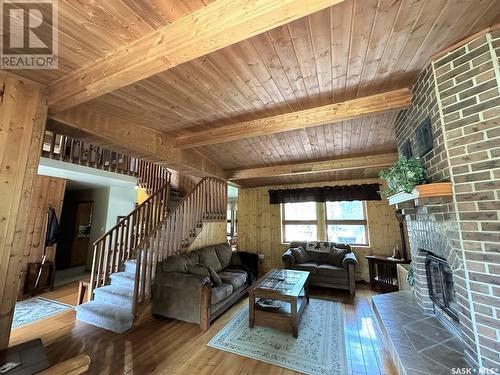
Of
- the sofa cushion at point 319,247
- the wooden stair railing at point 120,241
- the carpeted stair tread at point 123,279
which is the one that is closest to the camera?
the carpeted stair tread at point 123,279

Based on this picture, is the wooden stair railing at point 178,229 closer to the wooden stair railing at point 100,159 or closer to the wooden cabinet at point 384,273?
the wooden stair railing at point 100,159

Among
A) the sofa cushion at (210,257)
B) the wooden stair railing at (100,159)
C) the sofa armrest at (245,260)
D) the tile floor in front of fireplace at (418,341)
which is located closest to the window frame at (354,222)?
the sofa armrest at (245,260)

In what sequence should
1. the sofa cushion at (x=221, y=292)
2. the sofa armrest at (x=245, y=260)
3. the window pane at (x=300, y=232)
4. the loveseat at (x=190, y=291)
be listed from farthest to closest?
the window pane at (x=300, y=232) → the sofa armrest at (x=245, y=260) → the sofa cushion at (x=221, y=292) → the loveseat at (x=190, y=291)

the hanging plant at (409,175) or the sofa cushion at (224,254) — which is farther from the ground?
the hanging plant at (409,175)

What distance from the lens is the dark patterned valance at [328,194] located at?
5.12 meters

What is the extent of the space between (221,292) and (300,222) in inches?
134

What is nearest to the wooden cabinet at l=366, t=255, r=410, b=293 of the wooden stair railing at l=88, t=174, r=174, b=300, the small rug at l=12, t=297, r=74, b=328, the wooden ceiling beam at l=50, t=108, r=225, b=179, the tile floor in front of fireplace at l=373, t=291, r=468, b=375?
the tile floor in front of fireplace at l=373, t=291, r=468, b=375

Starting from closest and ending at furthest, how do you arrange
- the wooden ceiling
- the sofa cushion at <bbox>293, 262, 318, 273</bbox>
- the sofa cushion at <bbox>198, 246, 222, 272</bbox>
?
the wooden ceiling, the sofa cushion at <bbox>198, 246, 222, 272</bbox>, the sofa cushion at <bbox>293, 262, 318, 273</bbox>

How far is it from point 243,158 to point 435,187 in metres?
3.25

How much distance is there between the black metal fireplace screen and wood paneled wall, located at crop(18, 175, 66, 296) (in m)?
6.47

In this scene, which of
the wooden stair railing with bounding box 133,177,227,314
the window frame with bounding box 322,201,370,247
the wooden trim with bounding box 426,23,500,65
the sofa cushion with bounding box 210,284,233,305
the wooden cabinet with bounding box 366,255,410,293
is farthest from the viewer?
the window frame with bounding box 322,201,370,247

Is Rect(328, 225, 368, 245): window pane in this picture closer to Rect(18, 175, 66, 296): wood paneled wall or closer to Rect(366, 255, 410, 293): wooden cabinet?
Rect(366, 255, 410, 293): wooden cabinet

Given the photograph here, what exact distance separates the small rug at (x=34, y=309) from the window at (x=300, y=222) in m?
4.91

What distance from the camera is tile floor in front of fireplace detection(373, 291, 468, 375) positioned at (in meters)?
1.60
